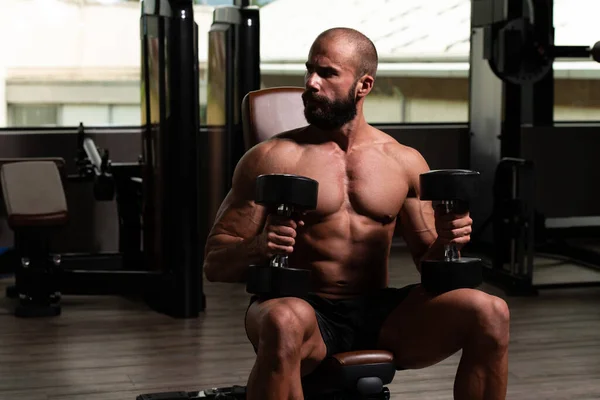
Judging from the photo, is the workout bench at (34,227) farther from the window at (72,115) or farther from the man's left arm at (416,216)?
the man's left arm at (416,216)

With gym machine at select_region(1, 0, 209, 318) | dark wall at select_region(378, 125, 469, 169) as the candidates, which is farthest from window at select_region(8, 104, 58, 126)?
dark wall at select_region(378, 125, 469, 169)

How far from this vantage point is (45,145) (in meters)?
5.05

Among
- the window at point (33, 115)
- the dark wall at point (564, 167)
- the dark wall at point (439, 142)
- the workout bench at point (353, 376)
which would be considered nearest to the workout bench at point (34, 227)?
the window at point (33, 115)

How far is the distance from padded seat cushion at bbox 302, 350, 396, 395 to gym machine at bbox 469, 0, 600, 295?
8.21 ft

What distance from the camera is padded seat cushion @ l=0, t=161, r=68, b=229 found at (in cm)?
404

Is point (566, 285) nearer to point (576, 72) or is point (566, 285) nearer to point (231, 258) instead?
point (576, 72)

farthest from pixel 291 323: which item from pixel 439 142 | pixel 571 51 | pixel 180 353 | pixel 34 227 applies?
pixel 439 142

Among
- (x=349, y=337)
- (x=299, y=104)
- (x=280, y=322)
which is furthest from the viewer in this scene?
(x=299, y=104)

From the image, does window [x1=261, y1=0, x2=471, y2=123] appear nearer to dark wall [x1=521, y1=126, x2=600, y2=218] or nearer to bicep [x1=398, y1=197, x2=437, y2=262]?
dark wall [x1=521, y1=126, x2=600, y2=218]

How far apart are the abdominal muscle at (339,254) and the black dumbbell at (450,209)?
0.53 feet

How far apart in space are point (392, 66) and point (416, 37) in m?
0.28

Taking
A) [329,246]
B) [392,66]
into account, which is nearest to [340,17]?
[392,66]

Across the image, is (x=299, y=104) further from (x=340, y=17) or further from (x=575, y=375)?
(x=340, y=17)

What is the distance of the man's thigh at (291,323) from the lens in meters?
1.98
